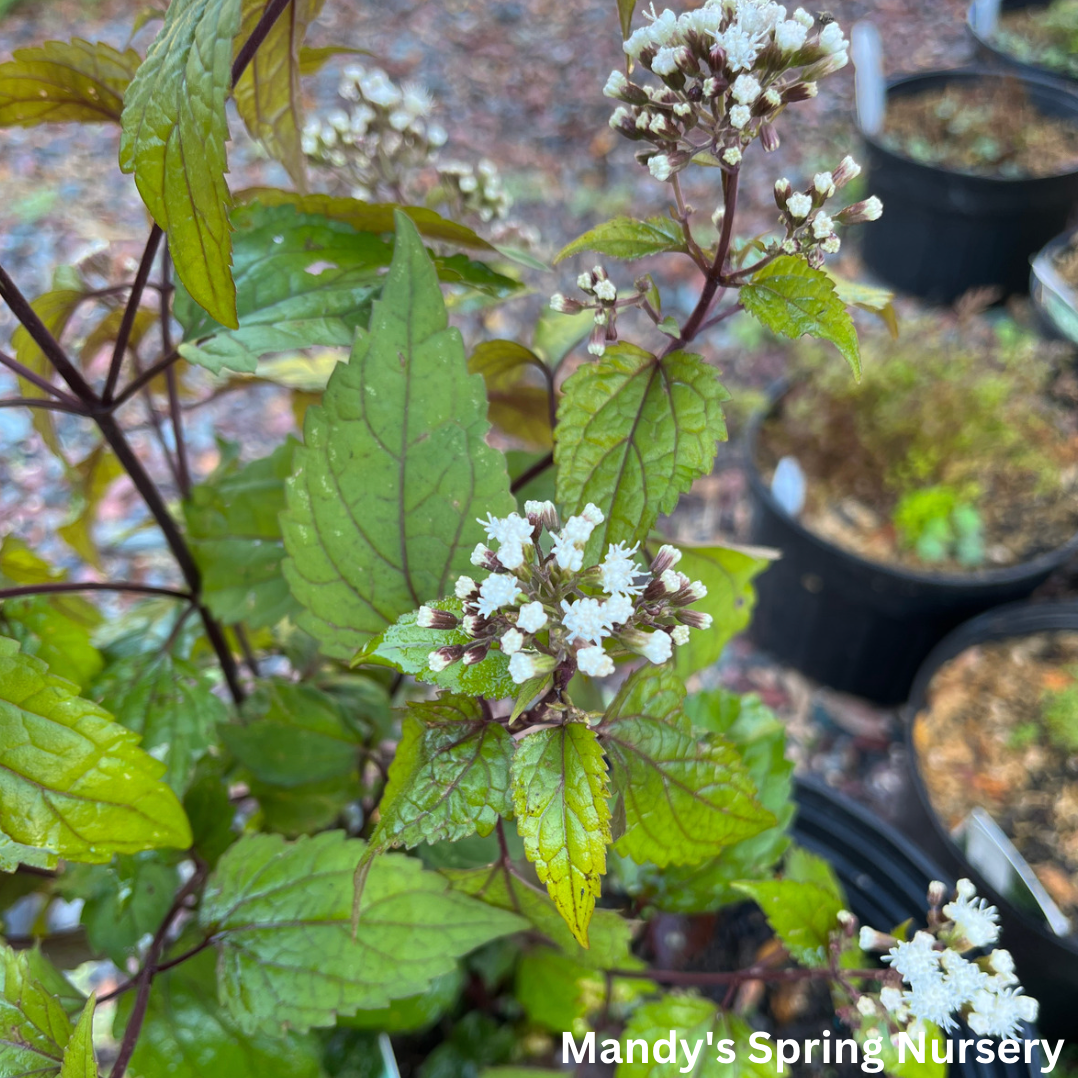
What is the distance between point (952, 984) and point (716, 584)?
0.42 m

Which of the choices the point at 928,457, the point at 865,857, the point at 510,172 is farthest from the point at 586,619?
the point at 510,172

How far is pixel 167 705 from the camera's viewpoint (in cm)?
96

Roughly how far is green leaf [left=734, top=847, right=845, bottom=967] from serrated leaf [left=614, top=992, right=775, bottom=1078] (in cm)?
10

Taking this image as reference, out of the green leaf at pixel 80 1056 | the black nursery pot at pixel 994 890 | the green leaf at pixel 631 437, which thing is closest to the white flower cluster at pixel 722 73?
the green leaf at pixel 631 437

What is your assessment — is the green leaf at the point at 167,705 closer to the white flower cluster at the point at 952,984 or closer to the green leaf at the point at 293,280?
the green leaf at the point at 293,280

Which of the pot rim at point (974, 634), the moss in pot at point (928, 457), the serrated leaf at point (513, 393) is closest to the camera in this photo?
the serrated leaf at point (513, 393)

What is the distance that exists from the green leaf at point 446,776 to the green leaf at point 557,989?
0.49 m

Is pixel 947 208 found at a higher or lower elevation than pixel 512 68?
lower

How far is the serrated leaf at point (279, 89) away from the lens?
751 mm

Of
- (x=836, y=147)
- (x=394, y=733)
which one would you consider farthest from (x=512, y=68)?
(x=394, y=733)

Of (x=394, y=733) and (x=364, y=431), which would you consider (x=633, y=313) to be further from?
(x=364, y=431)

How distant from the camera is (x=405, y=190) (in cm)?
132

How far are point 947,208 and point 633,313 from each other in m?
1.10

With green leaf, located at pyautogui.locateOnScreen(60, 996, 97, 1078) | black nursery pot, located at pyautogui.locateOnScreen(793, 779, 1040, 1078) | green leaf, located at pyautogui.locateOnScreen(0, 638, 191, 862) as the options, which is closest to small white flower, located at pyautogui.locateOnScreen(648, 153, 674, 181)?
green leaf, located at pyautogui.locateOnScreen(0, 638, 191, 862)
